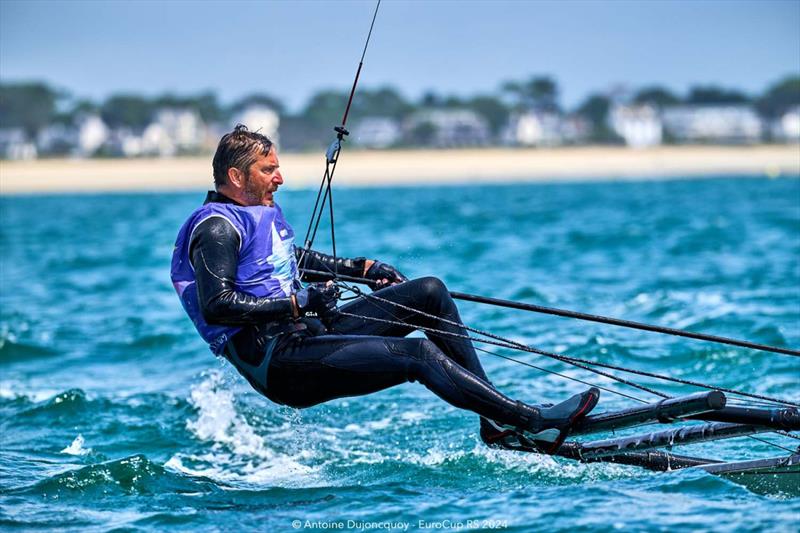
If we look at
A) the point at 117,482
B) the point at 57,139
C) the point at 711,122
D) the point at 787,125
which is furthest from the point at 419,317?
the point at 711,122

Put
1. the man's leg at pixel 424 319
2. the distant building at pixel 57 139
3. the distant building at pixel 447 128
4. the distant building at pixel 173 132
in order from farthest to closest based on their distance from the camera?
the distant building at pixel 447 128, the distant building at pixel 173 132, the distant building at pixel 57 139, the man's leg at pixel 424 319

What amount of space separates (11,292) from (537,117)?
151852 millimetres

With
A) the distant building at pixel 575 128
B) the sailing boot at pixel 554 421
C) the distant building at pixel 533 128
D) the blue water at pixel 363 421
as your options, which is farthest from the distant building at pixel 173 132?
the sailing boot at pixel 554 421

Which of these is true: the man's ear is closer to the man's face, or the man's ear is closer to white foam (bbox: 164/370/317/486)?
the man's face

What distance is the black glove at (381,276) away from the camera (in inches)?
271

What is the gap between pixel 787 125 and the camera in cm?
16050

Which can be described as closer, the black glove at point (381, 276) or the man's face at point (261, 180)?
the man's face at point (261, 180)

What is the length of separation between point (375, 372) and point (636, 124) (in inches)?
6144

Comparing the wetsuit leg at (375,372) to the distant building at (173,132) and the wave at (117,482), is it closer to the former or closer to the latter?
the wave at (117,482)

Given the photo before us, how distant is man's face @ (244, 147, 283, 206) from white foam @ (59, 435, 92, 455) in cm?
277

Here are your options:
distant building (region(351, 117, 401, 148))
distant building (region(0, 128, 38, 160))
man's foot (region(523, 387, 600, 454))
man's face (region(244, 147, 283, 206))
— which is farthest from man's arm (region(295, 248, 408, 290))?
distant building (region(0, 128, 38, 160))

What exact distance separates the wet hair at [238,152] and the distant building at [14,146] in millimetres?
150175

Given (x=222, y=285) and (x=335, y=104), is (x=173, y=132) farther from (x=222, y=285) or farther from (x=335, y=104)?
(x=222, y=285)

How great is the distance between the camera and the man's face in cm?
615
